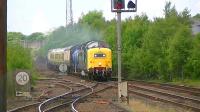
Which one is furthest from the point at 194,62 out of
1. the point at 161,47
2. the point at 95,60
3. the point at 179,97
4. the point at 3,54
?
the point at 3,54

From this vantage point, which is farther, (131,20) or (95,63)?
(131,20)

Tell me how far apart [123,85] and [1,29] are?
41.3 feet

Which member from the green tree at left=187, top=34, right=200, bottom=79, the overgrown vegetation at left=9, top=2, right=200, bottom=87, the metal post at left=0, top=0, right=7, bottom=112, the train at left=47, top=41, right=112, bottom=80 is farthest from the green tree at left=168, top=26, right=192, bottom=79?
the metal post at left=0, top=0, right=7, bottom=112

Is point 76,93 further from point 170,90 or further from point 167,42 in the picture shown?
point 167,42

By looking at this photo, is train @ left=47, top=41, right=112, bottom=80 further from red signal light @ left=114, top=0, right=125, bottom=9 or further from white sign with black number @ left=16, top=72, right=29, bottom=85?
red signal light @ left=114, top=0, right=125, bottom=9

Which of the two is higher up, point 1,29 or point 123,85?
point 1,29

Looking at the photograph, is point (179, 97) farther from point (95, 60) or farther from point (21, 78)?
point (95, 60)

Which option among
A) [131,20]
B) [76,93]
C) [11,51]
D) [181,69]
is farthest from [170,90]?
[131,20]

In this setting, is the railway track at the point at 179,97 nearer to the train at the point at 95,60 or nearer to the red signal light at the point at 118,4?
the red signal light at the point at 118,4

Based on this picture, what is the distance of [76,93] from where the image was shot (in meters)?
30.4

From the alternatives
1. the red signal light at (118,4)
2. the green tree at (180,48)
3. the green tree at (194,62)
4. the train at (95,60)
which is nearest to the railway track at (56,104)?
the red signal light at (118,4)

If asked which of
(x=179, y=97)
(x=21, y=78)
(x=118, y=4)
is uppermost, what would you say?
(x=118, y=4)

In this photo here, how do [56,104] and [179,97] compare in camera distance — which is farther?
[179,97]

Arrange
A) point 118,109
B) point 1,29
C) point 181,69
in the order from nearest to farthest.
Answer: point 1,29
point 118,109
point 181,69
